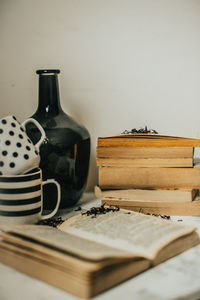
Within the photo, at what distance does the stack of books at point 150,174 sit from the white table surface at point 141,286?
266 millimetres

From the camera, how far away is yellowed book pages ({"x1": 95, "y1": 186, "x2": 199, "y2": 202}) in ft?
2.96

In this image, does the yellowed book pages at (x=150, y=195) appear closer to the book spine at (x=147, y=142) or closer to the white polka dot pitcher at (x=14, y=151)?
the book spine at (x=147, y=142)

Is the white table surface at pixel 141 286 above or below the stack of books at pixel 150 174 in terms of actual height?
below

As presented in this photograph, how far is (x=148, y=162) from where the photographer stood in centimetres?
91

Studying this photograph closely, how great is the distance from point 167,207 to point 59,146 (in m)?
0.30

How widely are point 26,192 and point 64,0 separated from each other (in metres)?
0.64

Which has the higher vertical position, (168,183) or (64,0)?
(64,0)

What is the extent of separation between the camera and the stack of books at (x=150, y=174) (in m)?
0.90

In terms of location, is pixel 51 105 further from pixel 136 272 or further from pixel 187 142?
pixel 136 272

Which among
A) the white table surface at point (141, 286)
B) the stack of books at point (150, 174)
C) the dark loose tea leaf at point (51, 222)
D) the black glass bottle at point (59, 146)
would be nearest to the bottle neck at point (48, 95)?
the black glass bottle at point (59, 146)

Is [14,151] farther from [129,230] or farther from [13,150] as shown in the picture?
[129,230]

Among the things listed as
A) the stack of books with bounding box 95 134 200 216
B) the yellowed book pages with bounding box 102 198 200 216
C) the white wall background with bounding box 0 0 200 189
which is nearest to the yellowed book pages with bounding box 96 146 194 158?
the stack of books with bounding box 95 134 200 216

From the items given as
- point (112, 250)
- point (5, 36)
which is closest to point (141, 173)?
point (112, 250)

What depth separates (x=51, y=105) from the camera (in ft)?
3.29
